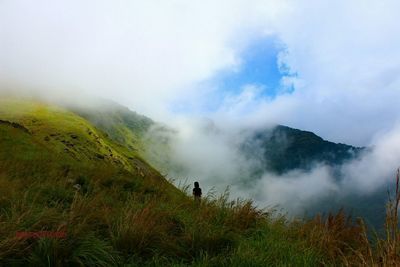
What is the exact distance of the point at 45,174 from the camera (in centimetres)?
1343

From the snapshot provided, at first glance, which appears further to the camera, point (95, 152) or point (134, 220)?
point (95, 152)

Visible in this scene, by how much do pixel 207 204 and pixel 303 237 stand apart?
10.1ft

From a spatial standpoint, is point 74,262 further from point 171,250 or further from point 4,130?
point 4,130

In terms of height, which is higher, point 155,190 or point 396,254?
point 155,190

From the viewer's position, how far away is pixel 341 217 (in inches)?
390

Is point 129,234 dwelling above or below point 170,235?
below

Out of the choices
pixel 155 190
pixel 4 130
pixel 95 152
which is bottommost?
pixel 155 190

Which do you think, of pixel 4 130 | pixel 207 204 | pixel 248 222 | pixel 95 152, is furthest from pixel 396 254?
pixel 95 152

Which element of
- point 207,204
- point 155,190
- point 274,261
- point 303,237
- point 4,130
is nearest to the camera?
point 274,261

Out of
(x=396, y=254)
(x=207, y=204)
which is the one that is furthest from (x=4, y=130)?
(x=396, y=254)

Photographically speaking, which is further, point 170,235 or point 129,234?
point 170,235

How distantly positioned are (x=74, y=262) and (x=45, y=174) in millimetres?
7867

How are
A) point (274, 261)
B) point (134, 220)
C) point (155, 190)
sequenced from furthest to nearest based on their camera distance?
point (155, 190)
point (134, 220)
point (274, 261)

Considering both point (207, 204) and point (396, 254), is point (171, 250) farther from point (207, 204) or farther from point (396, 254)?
point (207, 204)
